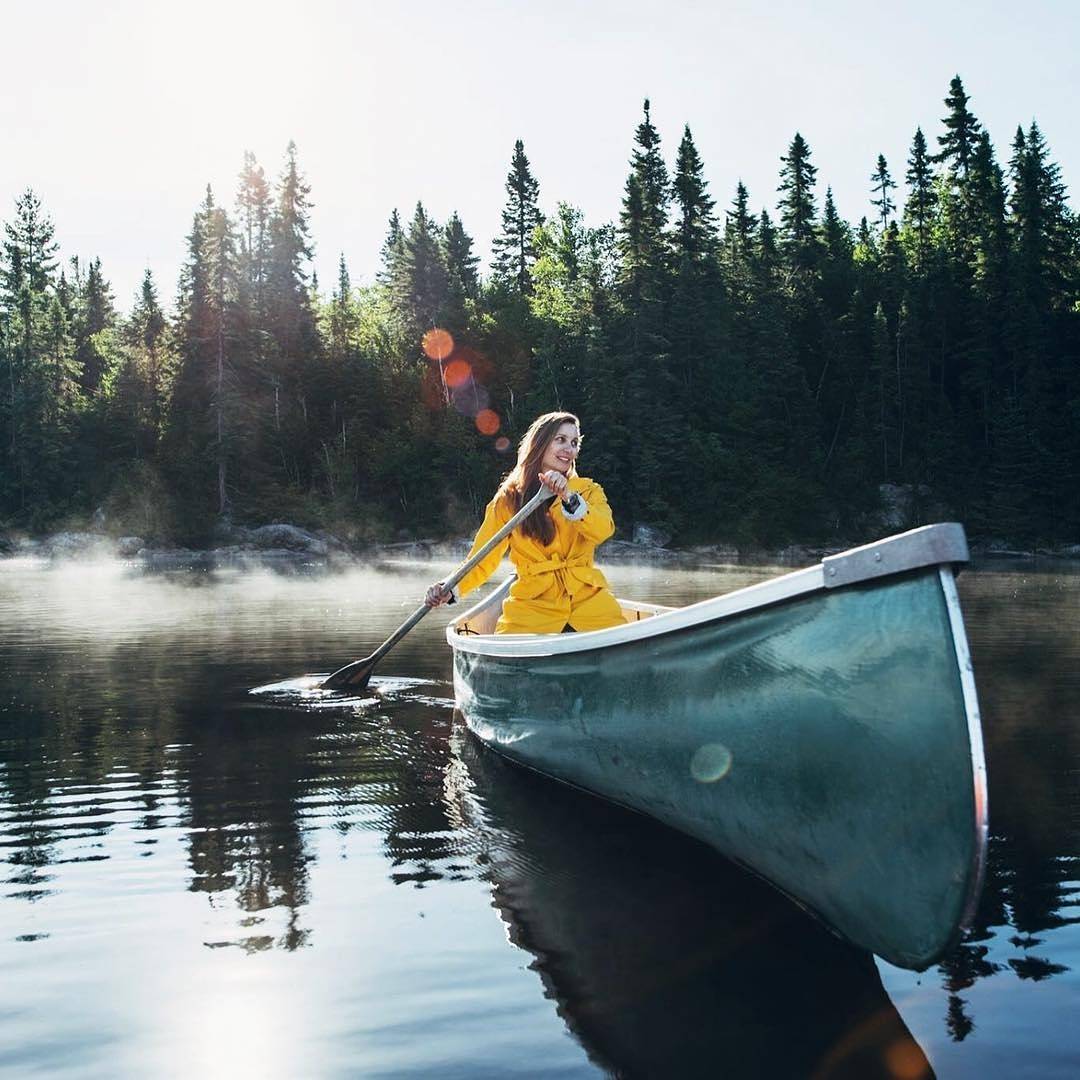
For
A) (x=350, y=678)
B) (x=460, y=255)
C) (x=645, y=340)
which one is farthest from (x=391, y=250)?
(x=350, y=678)

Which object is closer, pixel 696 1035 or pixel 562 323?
pixel 696 1035

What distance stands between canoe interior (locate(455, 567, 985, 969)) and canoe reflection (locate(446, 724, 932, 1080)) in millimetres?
238

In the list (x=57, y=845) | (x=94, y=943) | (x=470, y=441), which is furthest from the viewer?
(x=470, y=441)

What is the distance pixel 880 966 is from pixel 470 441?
4820 cm

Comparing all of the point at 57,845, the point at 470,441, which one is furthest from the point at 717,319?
the point at 57,845

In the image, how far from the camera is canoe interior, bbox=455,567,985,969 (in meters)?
3.10

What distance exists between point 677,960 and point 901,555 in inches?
65.9

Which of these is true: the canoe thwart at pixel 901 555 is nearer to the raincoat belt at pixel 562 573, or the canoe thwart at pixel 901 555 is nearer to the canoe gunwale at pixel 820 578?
the canoe gunwale at pixel 820 578

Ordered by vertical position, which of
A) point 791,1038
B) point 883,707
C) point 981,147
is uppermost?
point 981,147

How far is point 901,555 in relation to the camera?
3.13 metres

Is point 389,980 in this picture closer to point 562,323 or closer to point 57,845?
point 57,845

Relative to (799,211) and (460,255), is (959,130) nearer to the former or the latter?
(799,211)

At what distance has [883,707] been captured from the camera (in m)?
3.27

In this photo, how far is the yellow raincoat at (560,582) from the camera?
619cm
